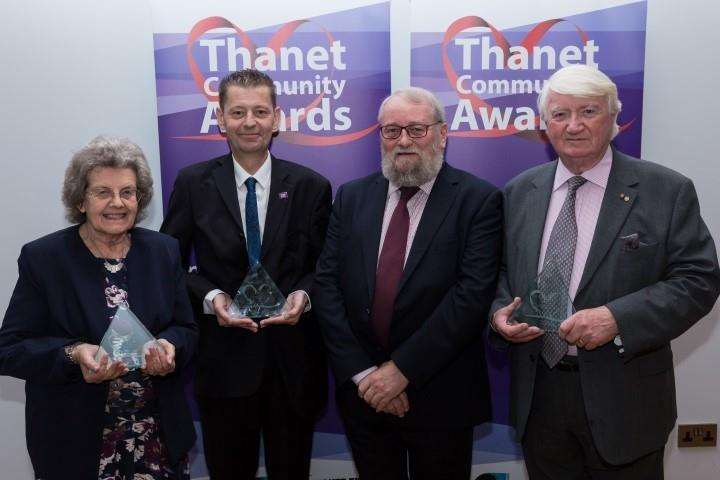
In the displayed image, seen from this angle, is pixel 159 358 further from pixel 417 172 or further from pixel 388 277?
pixel 417 172

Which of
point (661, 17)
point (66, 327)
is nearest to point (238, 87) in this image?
point (66, 327)

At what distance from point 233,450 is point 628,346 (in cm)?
178

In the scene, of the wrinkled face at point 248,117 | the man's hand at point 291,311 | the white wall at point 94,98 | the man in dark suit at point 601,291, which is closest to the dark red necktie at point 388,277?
the man's hand at point 291,311

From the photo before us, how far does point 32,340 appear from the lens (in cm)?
226

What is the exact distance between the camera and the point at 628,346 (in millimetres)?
2221

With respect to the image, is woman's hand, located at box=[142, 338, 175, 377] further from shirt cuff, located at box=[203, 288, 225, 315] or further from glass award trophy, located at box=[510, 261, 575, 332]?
glass award trophy, located at box=[510, 261, 575, 332]

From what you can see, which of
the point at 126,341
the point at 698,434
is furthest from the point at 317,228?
the point at 698,434

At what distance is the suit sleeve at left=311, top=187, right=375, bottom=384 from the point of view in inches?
103

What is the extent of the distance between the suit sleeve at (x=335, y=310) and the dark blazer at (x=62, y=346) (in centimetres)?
62

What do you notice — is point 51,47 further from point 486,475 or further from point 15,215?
point 486,475

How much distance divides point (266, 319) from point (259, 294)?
0.35ft

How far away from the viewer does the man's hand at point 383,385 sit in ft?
8.27

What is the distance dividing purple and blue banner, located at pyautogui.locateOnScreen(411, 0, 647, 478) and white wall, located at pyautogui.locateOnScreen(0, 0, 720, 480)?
22 cm

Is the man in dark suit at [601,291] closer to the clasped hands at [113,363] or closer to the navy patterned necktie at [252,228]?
the navy patterned necktie at [252,228]
